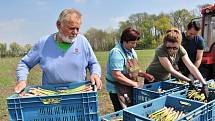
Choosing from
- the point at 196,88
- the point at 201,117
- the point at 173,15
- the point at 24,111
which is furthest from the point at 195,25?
the point at 173,15

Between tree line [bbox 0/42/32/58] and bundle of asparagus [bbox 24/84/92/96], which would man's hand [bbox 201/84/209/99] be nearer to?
bundle of asparagus [bbox 24/84/92/96]

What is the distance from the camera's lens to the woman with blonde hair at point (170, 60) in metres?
3.81

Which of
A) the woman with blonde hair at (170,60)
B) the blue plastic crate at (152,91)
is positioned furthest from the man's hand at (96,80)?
the woman with blonde hair at (170,60)

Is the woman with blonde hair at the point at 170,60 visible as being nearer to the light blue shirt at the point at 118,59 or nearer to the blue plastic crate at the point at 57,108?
the light blue shirt at the point at 118,59

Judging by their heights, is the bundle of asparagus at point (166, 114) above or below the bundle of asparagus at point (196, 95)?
below

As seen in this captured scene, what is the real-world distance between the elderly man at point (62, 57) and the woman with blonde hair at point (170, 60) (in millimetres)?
1234

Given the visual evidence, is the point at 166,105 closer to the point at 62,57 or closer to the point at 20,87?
the point at 62,57

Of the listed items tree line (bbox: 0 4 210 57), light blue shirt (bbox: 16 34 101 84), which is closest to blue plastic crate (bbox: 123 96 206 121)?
light blue shirt (bbox: 16 34 101 84)

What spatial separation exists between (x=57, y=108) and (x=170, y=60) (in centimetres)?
214

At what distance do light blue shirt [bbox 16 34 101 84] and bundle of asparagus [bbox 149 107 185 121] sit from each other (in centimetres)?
77

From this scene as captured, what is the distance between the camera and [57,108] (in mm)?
2551

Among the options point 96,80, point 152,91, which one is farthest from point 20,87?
point 152,91

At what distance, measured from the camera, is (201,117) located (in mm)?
2822

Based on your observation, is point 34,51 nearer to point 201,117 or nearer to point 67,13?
point 67,13
